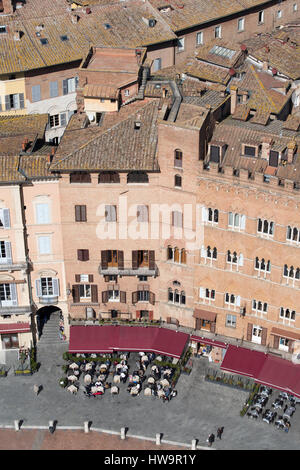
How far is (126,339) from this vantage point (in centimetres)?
9012

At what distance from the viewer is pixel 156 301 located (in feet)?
299

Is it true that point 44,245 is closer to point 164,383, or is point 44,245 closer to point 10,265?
point 10,265

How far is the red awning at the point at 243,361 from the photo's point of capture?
8525cm

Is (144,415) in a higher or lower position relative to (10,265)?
lower

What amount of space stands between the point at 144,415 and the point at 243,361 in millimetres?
12203

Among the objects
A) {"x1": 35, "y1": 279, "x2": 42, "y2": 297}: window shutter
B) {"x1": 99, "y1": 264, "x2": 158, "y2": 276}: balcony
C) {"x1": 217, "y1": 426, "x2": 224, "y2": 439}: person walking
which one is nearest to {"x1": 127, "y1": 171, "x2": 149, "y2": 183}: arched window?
{"x1": 99, "y1": 264, "x2": 158, "y2": 276}: balcony

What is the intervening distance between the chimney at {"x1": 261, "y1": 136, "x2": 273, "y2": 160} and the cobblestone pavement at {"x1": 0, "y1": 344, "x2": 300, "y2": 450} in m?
25.1

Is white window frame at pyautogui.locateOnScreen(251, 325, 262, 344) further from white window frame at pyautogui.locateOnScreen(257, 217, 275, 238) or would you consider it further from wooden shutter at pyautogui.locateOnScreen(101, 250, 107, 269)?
wooden shutter at pyautogui.locateOnScreen(101, 250, 107, 269)

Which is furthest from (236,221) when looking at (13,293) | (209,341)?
(13,293)

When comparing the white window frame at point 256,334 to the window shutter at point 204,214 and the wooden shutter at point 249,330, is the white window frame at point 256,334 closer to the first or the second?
the wooden shutter at point 249,330

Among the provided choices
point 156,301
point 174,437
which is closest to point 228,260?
point 156,301

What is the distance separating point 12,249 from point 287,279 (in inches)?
1172
